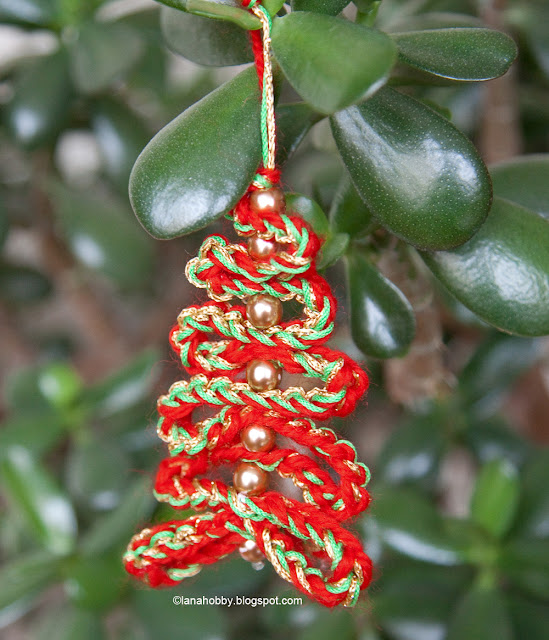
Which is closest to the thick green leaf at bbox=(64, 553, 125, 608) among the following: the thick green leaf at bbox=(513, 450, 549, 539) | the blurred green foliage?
the blurred green foliage

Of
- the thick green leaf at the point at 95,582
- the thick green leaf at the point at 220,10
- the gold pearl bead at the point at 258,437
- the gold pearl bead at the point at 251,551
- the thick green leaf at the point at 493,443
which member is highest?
the thick green leaf at the point at 220,10

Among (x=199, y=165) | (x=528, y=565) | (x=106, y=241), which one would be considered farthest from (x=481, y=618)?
(x=106, y=241)

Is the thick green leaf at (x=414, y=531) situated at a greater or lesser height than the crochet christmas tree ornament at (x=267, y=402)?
lesser

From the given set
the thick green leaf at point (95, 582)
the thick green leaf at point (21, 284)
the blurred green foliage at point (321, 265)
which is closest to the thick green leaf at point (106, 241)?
the blurred green foliage at point (321, 265)

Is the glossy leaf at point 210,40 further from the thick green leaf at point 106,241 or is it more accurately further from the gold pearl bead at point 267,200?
the thick green leaf at point 106,241

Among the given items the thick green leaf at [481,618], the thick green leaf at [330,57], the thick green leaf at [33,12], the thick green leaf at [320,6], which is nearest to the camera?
the thick green leaf at [330,57]

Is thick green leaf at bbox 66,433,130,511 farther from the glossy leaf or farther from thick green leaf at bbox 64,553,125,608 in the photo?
the glossy leaf

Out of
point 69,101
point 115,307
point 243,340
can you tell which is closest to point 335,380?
point 243,340
